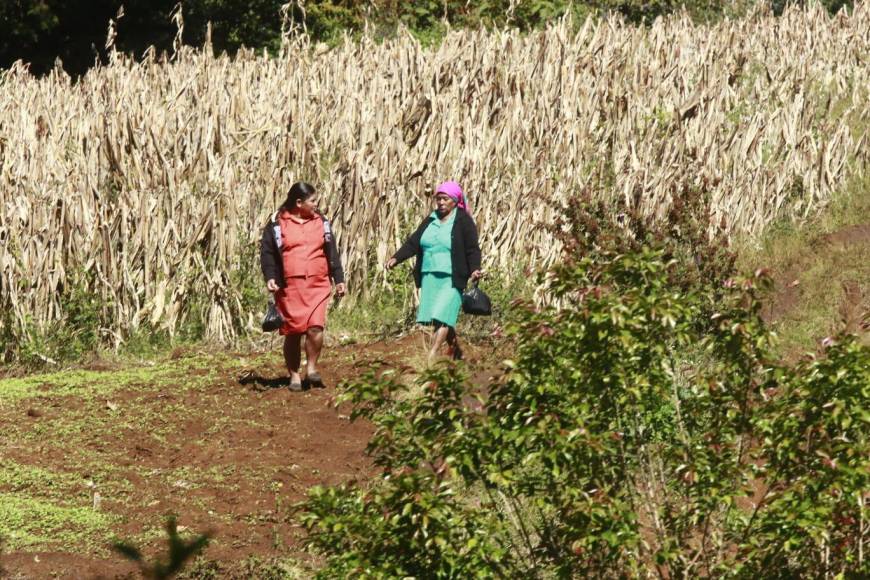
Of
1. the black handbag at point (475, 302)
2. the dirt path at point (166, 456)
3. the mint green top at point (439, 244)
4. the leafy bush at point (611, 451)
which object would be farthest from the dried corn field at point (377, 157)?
the leafy bush at point (611, 451)

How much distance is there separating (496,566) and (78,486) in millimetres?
4221

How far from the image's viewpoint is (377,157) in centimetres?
1323

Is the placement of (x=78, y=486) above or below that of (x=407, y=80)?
below

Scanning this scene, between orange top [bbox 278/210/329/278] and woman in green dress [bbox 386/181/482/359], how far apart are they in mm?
647

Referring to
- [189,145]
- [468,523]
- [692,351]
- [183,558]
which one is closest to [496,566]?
[468,523]

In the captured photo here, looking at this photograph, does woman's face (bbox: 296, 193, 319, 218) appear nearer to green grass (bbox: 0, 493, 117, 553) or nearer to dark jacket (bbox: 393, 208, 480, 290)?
dark jacket (bbox: 393, 208, 480, 290)

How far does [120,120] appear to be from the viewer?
44.4 ft

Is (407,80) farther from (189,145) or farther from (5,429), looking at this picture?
(5,429)

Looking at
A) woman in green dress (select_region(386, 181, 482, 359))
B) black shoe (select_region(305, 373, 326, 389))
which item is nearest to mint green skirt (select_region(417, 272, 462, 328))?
woman in green dress (select_region(386, 181, 482, 359))

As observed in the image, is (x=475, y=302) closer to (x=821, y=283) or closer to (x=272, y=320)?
(x=272, y=320)

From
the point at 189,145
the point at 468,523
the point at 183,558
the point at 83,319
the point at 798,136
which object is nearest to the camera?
the point at 183,558

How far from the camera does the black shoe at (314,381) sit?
10.7m

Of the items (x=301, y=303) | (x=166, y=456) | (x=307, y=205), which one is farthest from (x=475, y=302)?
(x=166, y=456)

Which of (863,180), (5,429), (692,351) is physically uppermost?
(863,180)
